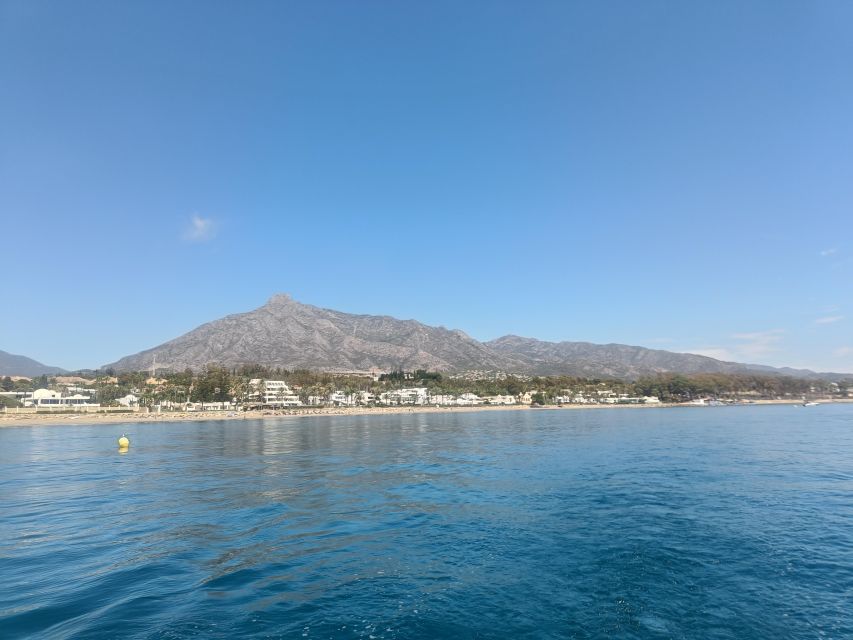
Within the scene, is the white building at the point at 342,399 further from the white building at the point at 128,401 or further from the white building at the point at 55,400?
the white building at the point at 55,400

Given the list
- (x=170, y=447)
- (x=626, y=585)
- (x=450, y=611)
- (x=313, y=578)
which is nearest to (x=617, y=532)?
(x=626, y=585)

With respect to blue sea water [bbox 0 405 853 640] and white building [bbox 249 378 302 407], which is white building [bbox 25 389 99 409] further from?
blue sea water [bbox 0 405 853 640]

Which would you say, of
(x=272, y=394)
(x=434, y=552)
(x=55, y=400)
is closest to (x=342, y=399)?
(x=272, y=394)

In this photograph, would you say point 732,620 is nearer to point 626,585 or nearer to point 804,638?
point 804,638

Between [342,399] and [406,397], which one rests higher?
[342,399]

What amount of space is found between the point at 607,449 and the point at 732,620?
39.0 meters

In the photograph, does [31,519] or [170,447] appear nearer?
[31,519]

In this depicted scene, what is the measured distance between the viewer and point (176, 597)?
13805 millimetres

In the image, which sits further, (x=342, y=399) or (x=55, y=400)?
(x=342, y=399)

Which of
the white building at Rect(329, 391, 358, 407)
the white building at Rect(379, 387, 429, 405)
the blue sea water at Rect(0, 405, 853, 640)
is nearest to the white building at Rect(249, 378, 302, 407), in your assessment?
the white building at Rect(329, 391, 358, 407)

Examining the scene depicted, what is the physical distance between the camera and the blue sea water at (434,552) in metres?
12.2

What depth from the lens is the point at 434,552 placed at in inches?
689

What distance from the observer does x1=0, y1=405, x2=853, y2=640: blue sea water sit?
12.2 metres

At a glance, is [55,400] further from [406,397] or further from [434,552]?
[434,552]
